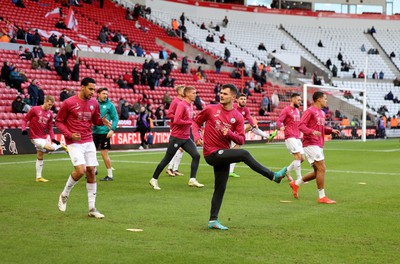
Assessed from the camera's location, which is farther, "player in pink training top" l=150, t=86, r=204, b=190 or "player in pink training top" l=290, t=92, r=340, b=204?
"player in pink training top" l=150, t=86, r=204, b=190

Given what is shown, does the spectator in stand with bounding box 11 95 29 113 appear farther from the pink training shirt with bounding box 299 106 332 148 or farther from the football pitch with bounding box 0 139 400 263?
the pink training shirt with bounding box 299 106 332 148

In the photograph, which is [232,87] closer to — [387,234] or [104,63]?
[387,234]

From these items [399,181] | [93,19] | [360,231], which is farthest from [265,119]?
[360,231]

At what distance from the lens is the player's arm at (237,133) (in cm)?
977

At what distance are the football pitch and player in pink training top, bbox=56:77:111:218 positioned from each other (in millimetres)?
550

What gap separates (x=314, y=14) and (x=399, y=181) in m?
55.4

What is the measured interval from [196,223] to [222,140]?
1.43 metres

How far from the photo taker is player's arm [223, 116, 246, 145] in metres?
9.77

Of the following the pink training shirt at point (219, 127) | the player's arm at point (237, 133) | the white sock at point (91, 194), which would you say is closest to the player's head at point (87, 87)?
the white sock at point (91, 194)

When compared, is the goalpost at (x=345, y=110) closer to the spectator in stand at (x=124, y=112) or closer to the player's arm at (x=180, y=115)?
the spectator in stand at (x=124, y=112)

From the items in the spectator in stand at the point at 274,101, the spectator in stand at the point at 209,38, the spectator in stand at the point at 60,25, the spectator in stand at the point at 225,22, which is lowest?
the spectator in stand at the point at 274,101

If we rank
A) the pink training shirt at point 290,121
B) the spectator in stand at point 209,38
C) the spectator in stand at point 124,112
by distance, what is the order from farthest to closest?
the spectator in stand at point 209,38
the spectator in stand at point 124,112
the pink training shirt at point 290,121

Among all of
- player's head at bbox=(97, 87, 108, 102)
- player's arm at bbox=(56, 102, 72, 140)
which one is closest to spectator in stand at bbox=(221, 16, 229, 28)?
player's head at bbox=(97, 87, 108, 102)

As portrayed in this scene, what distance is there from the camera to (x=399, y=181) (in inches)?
683
